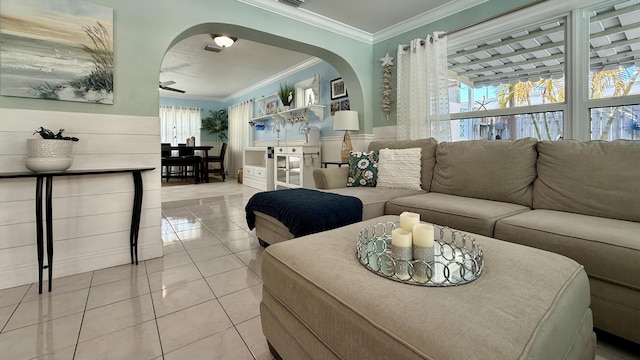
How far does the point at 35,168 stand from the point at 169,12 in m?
1.45

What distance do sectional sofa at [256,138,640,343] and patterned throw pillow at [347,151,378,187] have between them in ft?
0.53

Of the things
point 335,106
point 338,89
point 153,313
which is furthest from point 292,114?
point 153,313

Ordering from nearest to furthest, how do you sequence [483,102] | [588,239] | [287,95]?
1. [588,239]
2. [483,102]
3. [287,95]

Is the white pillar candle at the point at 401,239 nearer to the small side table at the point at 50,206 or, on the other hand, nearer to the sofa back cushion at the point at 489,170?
the sofa back cushion at the point at 489,170

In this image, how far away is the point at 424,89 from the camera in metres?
3.04

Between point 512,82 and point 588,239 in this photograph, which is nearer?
point 588,239

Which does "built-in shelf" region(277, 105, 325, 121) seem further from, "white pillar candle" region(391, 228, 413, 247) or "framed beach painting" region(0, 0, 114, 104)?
"white pillar candle" region(391, 228, 413, 247)

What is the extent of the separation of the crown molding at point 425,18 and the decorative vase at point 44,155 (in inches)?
133

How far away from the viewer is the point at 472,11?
2.74m

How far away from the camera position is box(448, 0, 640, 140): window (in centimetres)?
206

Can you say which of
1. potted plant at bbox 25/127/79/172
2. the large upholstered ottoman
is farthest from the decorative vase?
the large upholstered ottoman

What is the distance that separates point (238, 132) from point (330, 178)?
556cm

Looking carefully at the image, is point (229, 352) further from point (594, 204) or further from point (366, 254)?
point (594, 204)

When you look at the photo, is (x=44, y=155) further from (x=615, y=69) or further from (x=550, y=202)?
(x=615, y=69)
